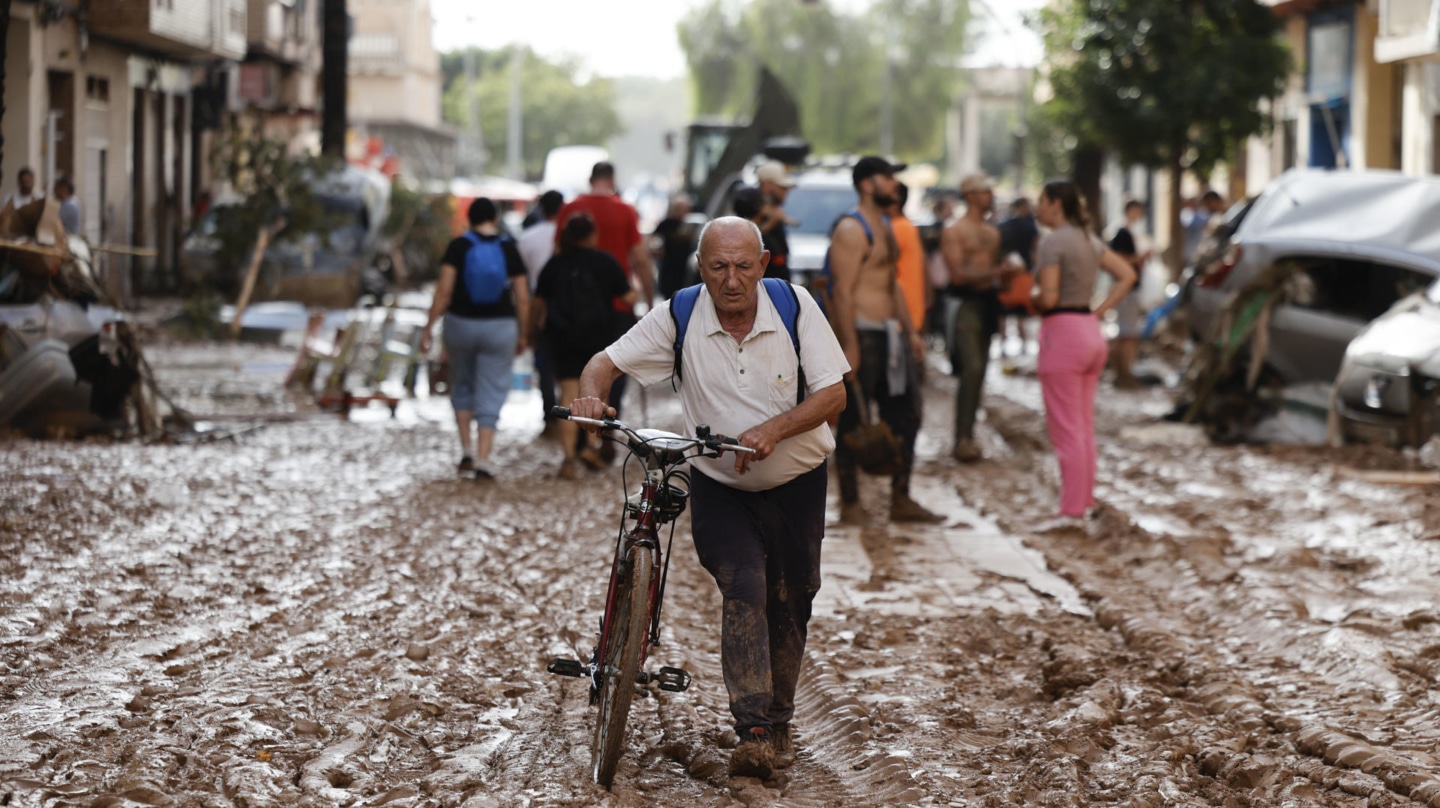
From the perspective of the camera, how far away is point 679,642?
7527 mm

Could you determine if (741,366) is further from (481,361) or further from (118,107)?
(118,107)

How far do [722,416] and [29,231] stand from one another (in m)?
8.87

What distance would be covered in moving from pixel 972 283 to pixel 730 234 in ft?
24.4

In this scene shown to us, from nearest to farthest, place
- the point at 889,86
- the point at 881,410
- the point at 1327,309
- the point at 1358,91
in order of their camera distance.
Result: the point at 881,410 → the point at 1327,309 → the point at 1358,91 → the point at 889,86

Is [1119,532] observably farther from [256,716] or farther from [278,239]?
[278,239]

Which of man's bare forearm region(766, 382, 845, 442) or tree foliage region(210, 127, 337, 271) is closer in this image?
man's bare forearm region(766, 382, 845, 442)

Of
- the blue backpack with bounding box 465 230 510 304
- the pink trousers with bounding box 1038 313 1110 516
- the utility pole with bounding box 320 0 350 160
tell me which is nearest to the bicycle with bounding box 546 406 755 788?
the pink trousers with bounding box 1038 313 1110 516

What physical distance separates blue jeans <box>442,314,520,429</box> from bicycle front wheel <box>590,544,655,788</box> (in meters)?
6.56

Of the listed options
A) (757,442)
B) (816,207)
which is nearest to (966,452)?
(816,207)

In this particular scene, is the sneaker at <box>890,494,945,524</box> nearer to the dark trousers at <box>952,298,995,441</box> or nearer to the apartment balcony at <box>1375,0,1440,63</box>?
the dark trousers at <box>952,298,995,441</box>

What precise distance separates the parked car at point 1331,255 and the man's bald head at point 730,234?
9.25 metres

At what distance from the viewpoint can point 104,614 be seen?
25.4 feet

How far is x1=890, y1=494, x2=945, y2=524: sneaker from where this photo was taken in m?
10.7

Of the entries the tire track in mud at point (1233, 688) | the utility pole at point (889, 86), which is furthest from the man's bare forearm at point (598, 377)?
the utility pole at point (889, 86)
